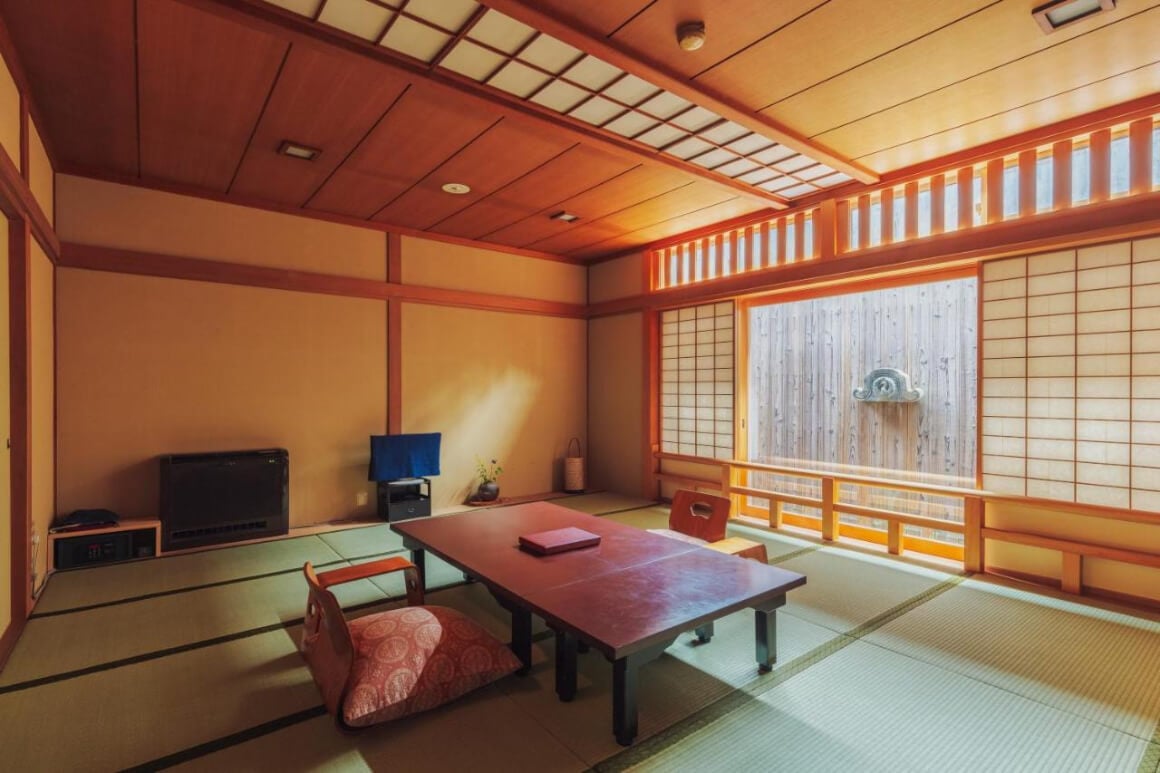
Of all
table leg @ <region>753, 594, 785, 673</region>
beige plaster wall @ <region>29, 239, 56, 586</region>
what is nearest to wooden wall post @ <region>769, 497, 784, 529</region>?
table leg @ <region>753, 594, 785, 673</region>

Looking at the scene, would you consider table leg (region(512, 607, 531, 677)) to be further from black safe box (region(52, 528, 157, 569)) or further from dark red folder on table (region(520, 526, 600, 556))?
black safe box (region(52, 528, 157, 569))

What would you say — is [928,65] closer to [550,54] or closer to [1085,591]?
[550,54]

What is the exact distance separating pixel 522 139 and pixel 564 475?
4.04 meters

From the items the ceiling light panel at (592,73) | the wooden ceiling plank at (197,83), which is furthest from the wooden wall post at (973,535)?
the wooden ceiling plank at (197,83)

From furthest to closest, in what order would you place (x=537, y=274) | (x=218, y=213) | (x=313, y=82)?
(x=537, y=274) < (x=218, y=213) < (x=313, y=82)

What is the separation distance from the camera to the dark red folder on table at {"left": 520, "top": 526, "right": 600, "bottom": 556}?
2.66 m

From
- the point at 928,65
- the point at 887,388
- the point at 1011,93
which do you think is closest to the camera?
the point at 928,65

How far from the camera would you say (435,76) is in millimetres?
2805

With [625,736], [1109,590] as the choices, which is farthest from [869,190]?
[625,736]

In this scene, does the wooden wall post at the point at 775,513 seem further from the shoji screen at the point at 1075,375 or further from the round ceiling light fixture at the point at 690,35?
the round ceiling light fixture at the point at 690,35

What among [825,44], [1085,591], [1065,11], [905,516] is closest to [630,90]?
[825,44]

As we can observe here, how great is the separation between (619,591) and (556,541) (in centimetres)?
62

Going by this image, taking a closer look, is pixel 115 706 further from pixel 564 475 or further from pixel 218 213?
pixel 564 475

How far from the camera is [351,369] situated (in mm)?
5242
